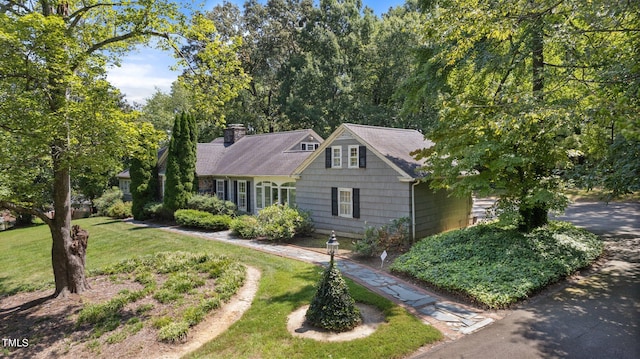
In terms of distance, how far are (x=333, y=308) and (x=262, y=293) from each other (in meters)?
2.86

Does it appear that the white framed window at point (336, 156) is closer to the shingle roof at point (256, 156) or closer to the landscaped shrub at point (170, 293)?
the shingle roof at point (256, 156)

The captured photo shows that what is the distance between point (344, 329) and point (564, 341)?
4.27m

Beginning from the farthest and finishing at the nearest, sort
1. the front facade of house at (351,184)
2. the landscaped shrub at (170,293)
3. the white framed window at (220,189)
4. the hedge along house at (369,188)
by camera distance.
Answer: the white framed window at (220,189), the front facade of house at (351,184), the hedge along house at (369,188), the landscaped shrub at (170,293)

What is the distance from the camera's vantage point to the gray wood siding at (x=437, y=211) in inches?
614

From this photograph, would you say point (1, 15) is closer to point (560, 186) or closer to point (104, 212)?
point (560, 186)

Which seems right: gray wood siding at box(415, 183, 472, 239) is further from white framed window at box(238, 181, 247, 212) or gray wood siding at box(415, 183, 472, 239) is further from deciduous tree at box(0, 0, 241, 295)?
white framed window at box(238, 181, 247, 212)

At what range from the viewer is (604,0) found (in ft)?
24.1

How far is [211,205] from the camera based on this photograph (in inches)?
867

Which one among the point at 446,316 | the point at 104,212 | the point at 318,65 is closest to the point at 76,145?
the point at 446,316

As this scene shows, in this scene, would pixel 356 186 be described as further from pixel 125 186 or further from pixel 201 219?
pixel 125 186

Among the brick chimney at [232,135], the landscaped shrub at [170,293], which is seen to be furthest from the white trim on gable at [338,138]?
the brick chimney at [232,135]

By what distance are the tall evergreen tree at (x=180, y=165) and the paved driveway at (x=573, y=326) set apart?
18674mm

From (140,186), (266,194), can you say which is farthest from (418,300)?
(140,186)

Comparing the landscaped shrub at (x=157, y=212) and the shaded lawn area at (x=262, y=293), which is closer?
the shaded lawn area at (x=262, y=293)
